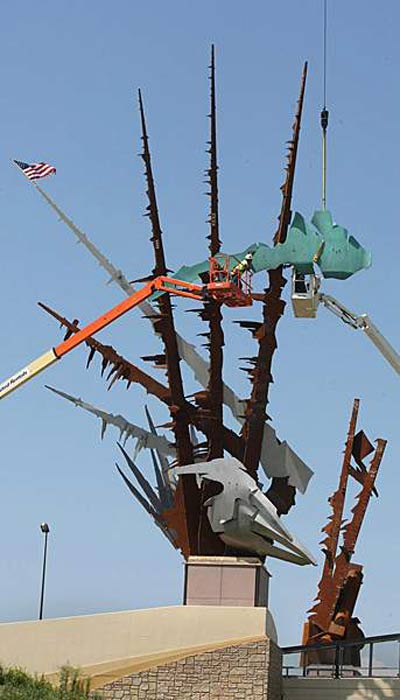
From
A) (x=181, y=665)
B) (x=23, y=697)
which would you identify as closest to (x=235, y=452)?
(x=181, y=665)

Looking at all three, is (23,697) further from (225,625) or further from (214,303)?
(214,303)

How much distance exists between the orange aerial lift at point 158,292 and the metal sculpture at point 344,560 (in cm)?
899

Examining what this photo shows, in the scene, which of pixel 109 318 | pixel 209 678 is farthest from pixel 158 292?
pixel 209 678

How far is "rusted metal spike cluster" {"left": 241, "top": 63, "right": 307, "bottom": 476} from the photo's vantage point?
113 feet

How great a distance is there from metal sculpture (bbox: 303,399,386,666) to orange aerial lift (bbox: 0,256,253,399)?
29.5 feet

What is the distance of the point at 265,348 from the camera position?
34812 millimetres

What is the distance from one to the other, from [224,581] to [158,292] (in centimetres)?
680

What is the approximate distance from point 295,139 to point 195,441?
7667 millimetres

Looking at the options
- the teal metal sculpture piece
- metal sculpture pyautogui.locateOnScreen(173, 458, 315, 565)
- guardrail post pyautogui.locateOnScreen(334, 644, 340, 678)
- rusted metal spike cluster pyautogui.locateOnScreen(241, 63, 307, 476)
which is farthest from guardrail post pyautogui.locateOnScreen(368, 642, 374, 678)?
the teal metal sculpture piece

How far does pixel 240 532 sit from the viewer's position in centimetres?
3303

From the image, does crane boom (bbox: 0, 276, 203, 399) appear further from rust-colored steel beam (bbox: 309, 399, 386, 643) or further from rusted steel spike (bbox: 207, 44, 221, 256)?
rust-colored steel beam (bbox: 309, 399, 386, 643)

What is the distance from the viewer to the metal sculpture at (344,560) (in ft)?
130

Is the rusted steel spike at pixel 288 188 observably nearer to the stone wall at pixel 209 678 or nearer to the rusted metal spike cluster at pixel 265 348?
the rusted metal spike cluster at pixel 265 348

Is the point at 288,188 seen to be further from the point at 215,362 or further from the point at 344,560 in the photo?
the point at 344,560
